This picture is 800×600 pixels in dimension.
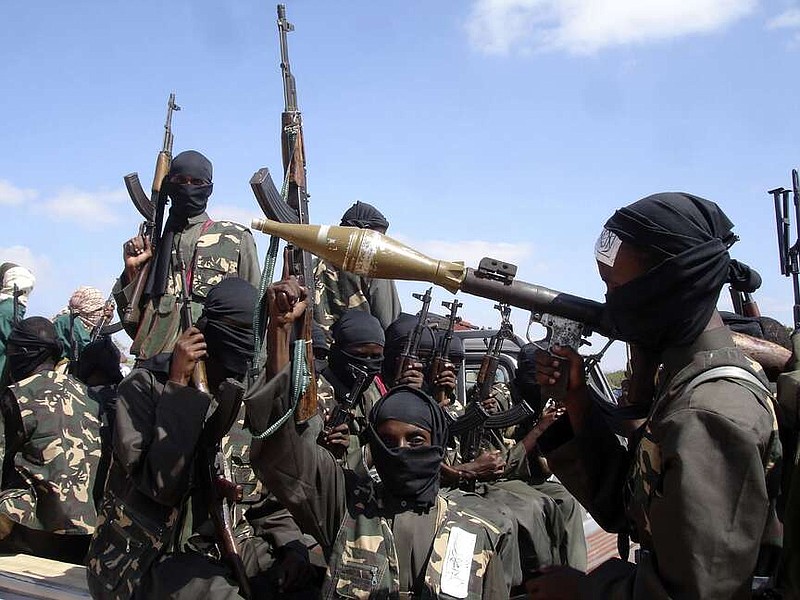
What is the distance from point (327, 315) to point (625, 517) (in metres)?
3.67

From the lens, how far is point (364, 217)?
6133 millimetres

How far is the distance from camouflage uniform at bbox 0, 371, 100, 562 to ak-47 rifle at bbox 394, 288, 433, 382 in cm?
201

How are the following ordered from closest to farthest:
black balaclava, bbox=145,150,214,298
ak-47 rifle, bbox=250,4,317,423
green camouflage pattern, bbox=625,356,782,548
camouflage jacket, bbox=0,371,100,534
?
green camouflage pattern, bbox=625,356,782,548, ak-47 rifle, bbox=250,4,317,423, camouflage jacket, bbox=0,371,100,534, black balaclava, bbox=145,150,214,298

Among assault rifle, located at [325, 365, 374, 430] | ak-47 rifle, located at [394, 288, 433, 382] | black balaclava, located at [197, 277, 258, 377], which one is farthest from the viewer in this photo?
ak-47 rifle, located at [394, 288, 433, 382]

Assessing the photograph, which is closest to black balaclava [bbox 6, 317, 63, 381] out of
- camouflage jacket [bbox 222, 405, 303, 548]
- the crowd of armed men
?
the crowd of armed men

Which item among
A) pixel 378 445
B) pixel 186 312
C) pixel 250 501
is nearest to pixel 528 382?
pixel 186 312

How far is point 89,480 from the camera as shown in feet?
15.6

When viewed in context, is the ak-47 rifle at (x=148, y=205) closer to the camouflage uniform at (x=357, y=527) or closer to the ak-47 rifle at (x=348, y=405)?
the ak-47 rifle at (x=348, y=405)

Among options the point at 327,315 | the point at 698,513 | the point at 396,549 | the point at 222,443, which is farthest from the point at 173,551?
the point at 327,315

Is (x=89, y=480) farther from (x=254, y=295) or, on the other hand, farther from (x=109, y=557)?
(x=254, y=295)

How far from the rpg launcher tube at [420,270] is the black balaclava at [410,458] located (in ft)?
3.05

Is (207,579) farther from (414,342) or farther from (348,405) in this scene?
(414,342)

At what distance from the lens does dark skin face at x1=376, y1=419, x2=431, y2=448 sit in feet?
10.9

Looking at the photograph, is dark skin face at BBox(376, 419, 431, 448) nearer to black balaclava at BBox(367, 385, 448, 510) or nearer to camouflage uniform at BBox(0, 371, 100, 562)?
black balaclava at BBox(367, 385, 448, 510)
